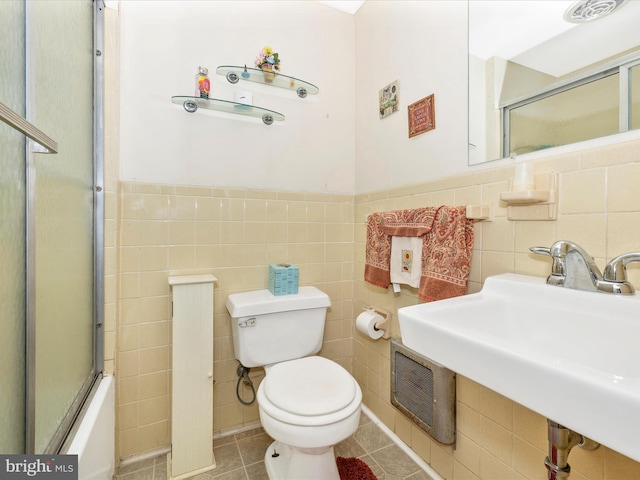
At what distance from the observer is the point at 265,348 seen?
1365 mm

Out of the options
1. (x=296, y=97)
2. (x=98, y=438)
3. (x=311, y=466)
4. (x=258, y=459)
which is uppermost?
(x=296, y=97)

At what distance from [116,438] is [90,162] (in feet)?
3.88

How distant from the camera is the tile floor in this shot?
1.28m

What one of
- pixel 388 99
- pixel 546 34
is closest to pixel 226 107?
pixel 388 99

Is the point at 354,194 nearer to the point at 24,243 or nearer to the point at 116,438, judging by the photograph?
the point at 24,243

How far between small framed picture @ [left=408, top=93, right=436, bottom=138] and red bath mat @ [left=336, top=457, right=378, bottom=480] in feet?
4.86

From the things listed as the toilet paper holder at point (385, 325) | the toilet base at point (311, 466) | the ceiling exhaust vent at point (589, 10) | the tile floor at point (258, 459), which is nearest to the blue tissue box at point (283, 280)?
the toilet paper holder at point (385, 325)

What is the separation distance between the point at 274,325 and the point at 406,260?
661mm

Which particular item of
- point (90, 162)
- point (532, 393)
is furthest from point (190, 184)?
point (532, 393)

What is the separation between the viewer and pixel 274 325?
1377mm

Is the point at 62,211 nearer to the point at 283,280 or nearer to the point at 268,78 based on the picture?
the point at 283,280

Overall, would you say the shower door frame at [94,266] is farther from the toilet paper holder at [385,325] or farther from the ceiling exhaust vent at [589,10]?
the ceiling exhaust vent at [589,10]

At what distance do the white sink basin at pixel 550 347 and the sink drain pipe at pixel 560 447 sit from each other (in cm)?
16

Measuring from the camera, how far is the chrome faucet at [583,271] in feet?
2.32
